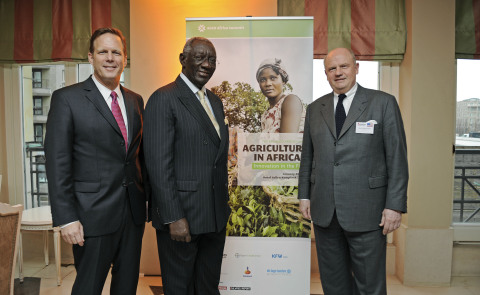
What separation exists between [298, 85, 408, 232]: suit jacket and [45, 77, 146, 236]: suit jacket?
106cm

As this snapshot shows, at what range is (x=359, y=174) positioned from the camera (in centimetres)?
191

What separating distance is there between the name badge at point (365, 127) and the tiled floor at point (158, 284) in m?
1.77

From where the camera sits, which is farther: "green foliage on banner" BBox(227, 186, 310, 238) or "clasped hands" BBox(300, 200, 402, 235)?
"green foliage on banner" BBox(227, 186, 310, 238)

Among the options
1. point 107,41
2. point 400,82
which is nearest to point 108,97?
point 107,41

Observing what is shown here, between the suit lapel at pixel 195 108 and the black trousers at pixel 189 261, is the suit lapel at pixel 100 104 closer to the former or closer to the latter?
the suit lapel at pixel 195 108

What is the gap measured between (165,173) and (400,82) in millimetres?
2558

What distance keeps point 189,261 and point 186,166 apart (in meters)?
0.47

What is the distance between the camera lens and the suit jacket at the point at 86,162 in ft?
5.15

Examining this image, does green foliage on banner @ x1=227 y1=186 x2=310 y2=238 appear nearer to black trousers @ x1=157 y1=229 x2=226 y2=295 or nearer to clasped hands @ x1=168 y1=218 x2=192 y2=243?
black trousers @ x1=157 y1=229 x2=226 y2=295

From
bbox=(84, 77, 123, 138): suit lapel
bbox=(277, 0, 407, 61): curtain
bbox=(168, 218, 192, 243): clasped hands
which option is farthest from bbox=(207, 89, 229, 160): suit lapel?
bbox=(277, 0, 407, 61): curtain

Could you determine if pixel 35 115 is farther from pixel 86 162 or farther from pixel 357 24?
pixel 357 24

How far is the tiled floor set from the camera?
306 centimetres

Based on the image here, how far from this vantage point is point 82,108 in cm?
162

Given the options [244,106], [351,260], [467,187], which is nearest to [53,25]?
[244,106]
